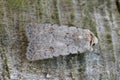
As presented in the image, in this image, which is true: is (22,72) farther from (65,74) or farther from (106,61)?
(106,61)

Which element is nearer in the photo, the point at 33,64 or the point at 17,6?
the point at 33,64

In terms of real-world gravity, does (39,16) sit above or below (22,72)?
above

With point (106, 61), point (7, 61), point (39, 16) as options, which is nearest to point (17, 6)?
point (39, 16)
